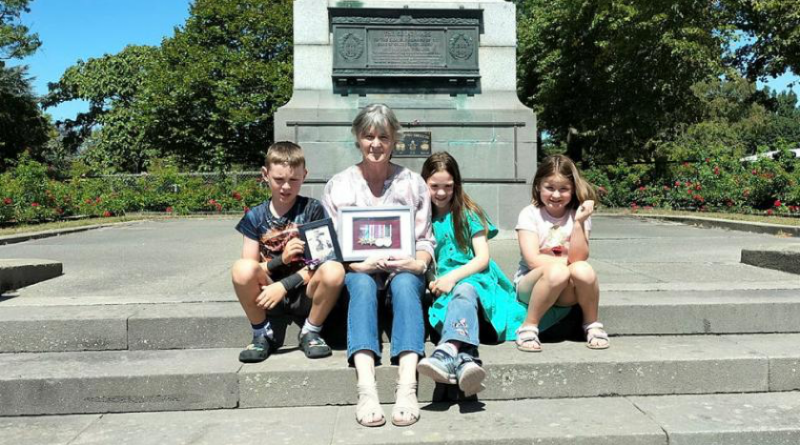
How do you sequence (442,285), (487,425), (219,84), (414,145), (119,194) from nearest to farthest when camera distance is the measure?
(487,425) < (442,285) < (414,145) < (119,194) < (219,84)

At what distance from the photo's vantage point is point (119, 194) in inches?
694

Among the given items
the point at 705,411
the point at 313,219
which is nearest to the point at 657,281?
the point at 705,411

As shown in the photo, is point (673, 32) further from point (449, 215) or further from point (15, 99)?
point (15, 99)

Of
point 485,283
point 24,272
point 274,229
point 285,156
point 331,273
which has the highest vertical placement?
point 285,156

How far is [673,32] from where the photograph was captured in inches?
798

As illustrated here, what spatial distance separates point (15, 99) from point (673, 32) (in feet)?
110

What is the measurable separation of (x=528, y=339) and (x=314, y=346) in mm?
1172

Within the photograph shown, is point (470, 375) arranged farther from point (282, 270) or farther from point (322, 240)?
point (282, 270)

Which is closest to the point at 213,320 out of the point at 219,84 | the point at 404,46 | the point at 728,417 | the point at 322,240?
the point at 322,240

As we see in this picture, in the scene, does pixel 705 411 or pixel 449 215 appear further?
pixel 449 215

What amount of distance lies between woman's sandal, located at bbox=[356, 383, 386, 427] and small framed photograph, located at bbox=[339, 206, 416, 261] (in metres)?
0.79

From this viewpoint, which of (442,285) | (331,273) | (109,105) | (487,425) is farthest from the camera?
(109,105)

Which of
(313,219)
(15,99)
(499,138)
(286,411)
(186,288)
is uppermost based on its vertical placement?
(15,99)

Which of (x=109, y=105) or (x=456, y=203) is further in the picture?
(x=109, y=105)
